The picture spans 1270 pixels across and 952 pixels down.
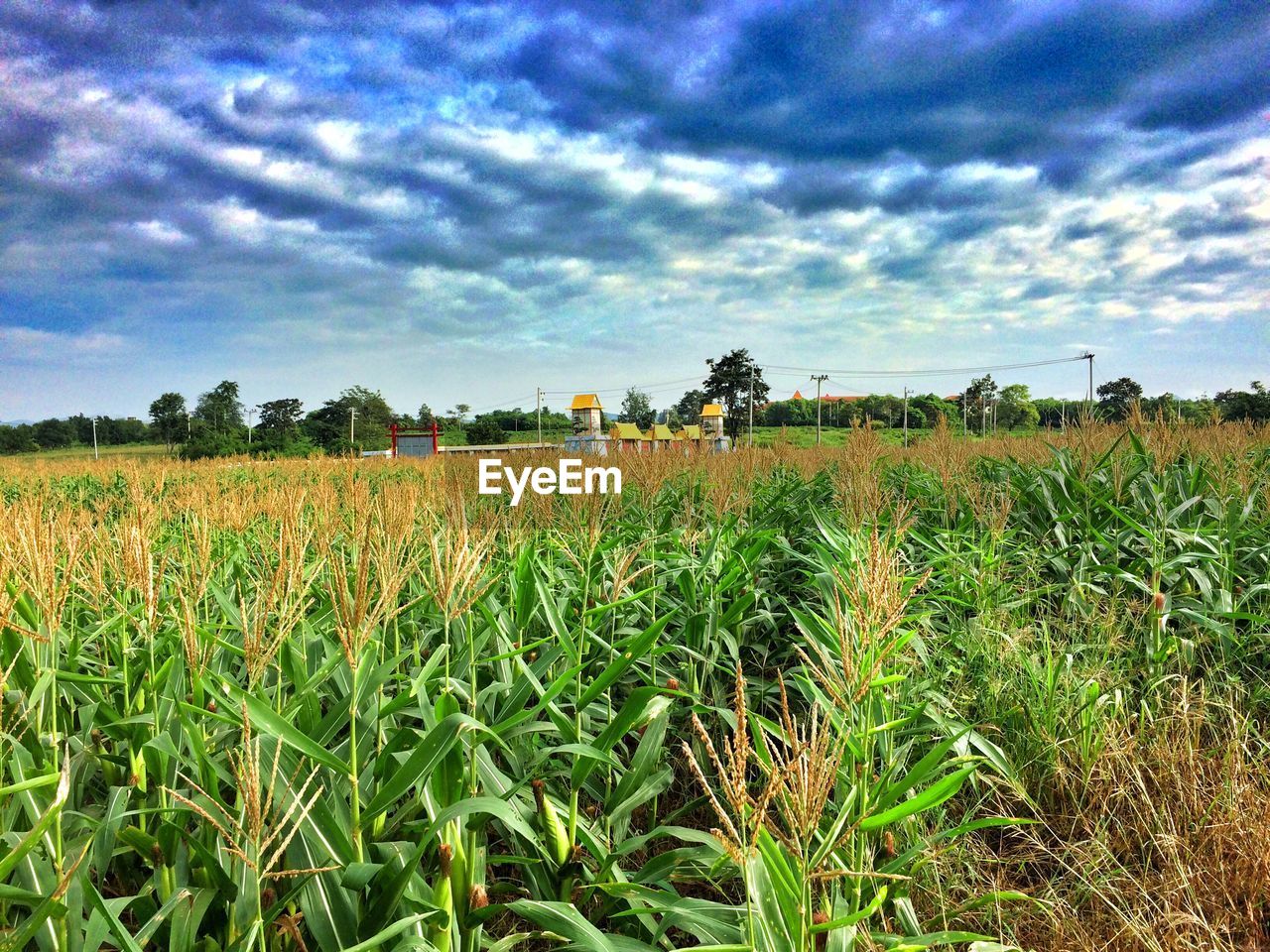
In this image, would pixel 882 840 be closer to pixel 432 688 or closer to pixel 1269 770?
pixel 432 688

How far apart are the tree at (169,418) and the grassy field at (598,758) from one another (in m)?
63.8

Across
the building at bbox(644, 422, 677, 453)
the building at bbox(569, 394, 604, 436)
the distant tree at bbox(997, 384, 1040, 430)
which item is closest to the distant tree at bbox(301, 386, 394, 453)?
the building at bbox(569, 394, 604, 436)

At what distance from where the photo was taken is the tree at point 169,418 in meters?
55.1

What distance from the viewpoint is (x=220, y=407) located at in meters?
59.1

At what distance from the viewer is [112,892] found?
1.81m

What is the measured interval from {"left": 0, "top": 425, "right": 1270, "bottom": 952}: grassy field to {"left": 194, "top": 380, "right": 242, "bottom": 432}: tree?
64.7 m

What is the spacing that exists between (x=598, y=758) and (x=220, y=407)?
70232 millimetres

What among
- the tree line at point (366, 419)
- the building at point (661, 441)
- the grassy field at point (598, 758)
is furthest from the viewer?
the tree line at point (366, 419)

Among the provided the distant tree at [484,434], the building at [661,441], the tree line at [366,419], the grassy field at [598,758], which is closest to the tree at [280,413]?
the tree line at [366,419]

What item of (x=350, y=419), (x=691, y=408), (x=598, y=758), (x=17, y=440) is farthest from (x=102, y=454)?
(x=691, y=408)

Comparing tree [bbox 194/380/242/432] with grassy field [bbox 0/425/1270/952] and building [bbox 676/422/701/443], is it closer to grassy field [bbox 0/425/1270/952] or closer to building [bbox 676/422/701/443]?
A: building [bbox 676/422/701/443]

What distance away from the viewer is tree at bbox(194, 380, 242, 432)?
5762cm

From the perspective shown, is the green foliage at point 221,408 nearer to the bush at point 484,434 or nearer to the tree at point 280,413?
the tree at point 280,413

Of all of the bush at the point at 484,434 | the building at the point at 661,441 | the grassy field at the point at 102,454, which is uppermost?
the bush at the point at 484,434
